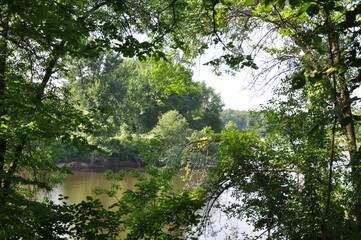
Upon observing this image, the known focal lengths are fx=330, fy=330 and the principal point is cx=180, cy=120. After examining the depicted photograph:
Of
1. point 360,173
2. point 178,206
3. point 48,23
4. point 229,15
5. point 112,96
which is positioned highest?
point 112,96

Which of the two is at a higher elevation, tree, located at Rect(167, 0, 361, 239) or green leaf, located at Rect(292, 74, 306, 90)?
tree, located at Rect(167, 0, 361, 239)

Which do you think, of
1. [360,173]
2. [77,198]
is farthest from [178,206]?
[77,198]

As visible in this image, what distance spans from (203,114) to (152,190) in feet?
133

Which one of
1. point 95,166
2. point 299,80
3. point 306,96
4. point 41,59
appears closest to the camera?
point 299,80

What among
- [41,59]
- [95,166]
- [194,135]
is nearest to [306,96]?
[194,135]

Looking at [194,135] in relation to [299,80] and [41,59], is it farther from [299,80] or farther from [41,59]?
[299,80]

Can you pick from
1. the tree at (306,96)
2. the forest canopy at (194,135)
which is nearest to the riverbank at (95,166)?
the forest canopy at (194,135)

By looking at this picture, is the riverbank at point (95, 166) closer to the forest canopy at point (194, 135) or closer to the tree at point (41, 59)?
the forest canopy at point (194, 135)

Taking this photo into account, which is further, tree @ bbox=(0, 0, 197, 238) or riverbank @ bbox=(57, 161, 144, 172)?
riverbank @ bbox=(57, 161, 144, 172)

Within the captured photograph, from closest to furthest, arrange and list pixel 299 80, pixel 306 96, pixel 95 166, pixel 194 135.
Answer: pixel 299 80 → pixel 306 96 → pixel 194 135 → pixel 95 166

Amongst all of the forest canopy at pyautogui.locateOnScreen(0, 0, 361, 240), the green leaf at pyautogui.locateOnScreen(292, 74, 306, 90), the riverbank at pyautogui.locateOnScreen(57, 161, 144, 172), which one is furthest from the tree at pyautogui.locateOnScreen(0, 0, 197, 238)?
the riverbank at pyautogui.locateOnScreen(57, 161, 144, 172)

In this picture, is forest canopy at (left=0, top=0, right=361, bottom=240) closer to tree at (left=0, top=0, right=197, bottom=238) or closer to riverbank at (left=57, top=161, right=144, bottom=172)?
tree at (left=0, top=0, right=197, bottom=238)

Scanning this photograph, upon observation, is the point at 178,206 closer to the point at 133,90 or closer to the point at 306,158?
the point at 306,158

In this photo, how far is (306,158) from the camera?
5.63m
